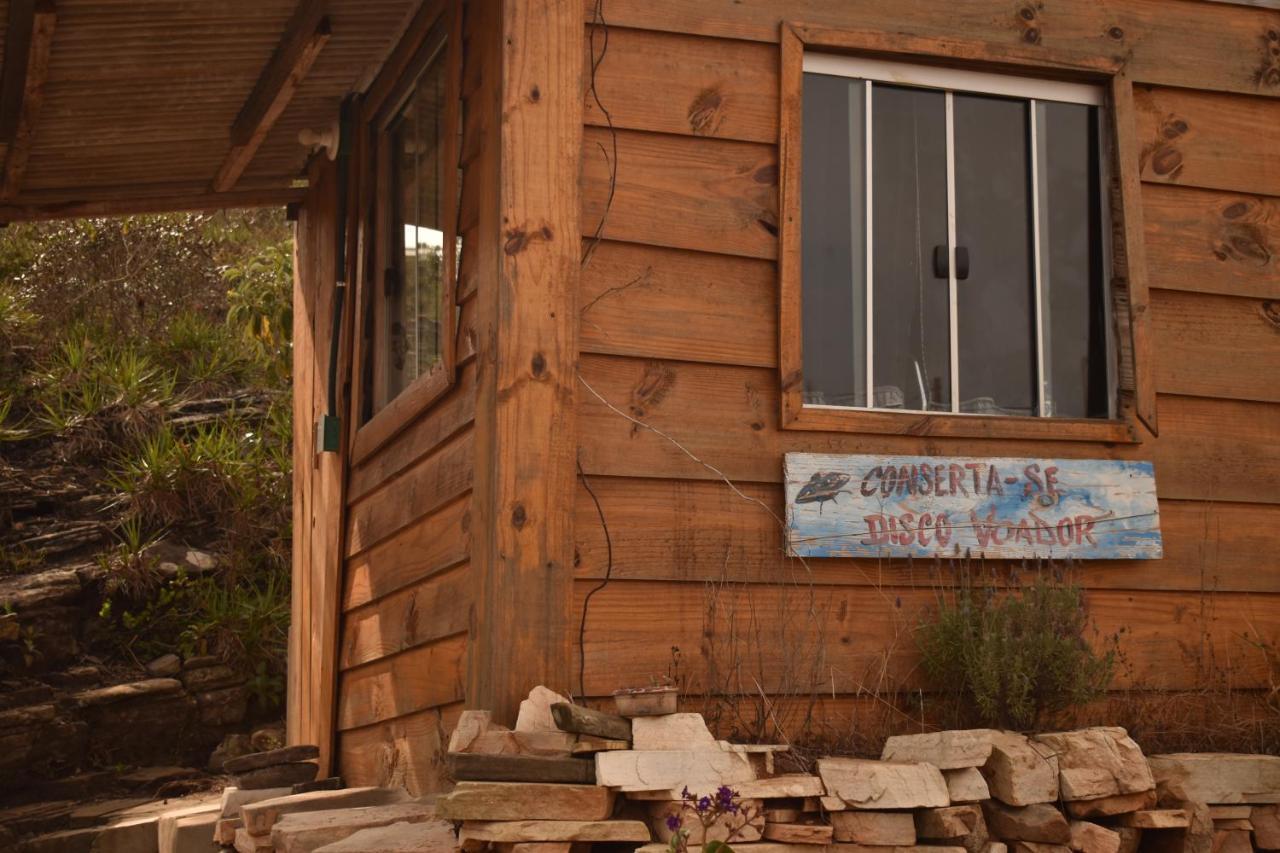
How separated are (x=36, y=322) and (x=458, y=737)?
11.7 metres

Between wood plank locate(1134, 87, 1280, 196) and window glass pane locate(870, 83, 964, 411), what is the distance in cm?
84

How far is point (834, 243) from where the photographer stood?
575 centimetres

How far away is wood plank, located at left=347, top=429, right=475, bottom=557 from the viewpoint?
18.4 feet

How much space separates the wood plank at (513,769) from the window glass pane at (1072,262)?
2.50 metres

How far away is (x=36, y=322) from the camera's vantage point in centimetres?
1480

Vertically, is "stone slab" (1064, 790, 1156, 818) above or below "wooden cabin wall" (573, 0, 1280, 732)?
below

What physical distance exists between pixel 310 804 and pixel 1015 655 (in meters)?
2.66

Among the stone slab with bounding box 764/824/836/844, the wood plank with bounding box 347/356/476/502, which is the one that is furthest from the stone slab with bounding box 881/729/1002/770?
the wood plank with bounding box 347/356/476/502

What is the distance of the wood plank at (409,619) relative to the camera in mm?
5551

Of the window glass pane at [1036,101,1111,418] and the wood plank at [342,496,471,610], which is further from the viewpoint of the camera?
the window glass pane at [1036,101,1111,418]

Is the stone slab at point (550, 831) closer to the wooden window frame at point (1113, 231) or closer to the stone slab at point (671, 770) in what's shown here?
the stone slab at point (671, 770)

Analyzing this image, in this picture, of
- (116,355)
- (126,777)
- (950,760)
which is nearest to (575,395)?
(950,760)

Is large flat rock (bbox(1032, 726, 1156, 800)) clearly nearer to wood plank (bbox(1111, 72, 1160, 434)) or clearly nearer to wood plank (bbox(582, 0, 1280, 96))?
wood plank (bbox(1111, 72, 1160, 434))

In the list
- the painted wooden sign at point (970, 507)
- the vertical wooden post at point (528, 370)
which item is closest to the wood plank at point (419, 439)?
the vertical wooden post at point (528, 370)
